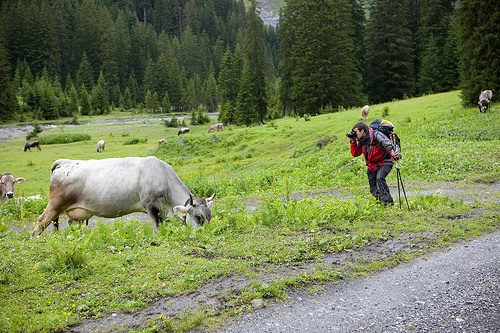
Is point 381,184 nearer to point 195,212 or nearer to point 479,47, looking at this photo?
point 195,212

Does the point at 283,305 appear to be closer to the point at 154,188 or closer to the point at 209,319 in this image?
the point at 209,319

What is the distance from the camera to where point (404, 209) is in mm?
10164

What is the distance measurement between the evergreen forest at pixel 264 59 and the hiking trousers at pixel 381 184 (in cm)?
2183

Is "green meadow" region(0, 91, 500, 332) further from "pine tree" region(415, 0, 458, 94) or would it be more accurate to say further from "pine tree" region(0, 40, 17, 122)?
"pine tree" region(0, 40, 17, 122)

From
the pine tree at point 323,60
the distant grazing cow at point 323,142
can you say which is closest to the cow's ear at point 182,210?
the distant grazing cow at point 323,142

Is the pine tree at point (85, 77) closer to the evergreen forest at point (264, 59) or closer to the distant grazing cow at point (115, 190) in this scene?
the evergreen forest at point (264, 59)

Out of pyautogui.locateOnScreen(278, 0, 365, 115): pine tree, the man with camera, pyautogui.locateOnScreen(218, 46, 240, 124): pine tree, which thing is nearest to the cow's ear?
the man with camera

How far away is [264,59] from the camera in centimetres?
7975

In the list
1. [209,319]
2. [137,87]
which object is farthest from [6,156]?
[137,87]

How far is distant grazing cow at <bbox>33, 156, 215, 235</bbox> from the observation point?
1064 cm

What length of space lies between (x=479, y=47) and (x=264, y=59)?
178ft

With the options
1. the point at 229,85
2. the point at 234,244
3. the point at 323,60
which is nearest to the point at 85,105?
the point at 229,85

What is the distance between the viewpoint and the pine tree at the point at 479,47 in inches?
1097

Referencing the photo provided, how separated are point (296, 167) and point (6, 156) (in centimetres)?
3217
